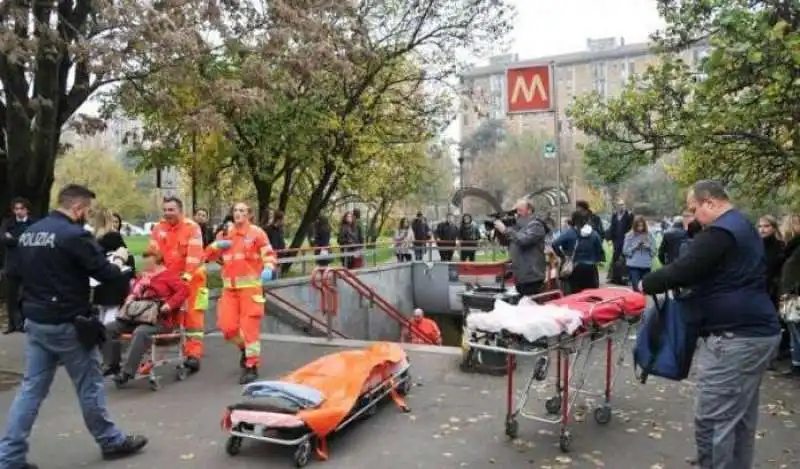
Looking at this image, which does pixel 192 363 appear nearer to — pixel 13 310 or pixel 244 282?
pixel 244 282

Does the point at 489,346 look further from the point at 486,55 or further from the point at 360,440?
the point at 486,55

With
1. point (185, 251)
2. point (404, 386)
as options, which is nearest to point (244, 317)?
point (185, 251)

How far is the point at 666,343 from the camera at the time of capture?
4.84m

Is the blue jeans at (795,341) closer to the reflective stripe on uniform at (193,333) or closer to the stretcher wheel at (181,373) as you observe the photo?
the reflective stripe on uniform at (193,333)

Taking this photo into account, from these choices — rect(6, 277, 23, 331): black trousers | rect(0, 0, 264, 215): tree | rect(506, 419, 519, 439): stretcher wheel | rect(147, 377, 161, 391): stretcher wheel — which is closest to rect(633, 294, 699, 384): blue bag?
rect(506, 419, 519, 439): stretcher wheel

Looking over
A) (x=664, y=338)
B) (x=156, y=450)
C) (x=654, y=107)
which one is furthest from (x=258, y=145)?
(x=664, y=338)

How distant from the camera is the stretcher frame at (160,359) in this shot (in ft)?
24.3

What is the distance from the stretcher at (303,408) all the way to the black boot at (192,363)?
8.16 feet

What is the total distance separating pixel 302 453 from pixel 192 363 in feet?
10.7

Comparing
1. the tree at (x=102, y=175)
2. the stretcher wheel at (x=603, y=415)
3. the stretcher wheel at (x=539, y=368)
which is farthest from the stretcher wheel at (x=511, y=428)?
the tree at (x=102, y=175)

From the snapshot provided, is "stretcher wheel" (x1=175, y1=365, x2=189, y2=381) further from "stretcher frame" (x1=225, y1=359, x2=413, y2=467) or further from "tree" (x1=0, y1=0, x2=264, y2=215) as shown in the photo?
"tree" (x1=0, y1=0, x2=264, y2=215)

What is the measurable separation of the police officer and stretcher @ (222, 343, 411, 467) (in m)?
1.01

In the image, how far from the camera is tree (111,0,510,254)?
43.5ft

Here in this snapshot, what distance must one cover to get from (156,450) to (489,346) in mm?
2592
